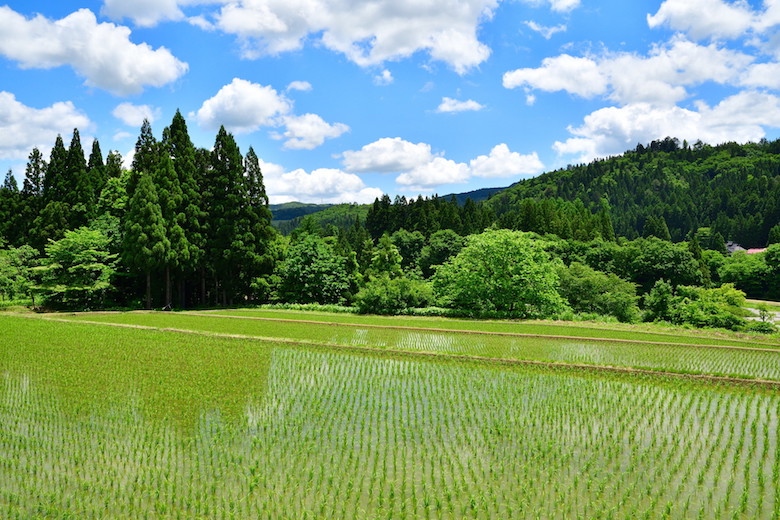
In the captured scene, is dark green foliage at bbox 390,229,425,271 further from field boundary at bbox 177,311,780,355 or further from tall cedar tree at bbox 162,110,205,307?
field boundary at bbox 177,311,780,355

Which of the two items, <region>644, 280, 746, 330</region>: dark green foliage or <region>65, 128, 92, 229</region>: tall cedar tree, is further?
<region>65, 128, 92, 229</region>: tall cedar tree

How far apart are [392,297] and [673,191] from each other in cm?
11351

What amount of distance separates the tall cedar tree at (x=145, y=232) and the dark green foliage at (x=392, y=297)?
11.6 metres

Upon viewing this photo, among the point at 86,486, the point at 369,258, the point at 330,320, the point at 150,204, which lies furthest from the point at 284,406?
the point at 369,258

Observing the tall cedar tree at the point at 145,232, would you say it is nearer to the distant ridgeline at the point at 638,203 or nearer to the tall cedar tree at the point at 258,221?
the tall cedar tree at the point at 258,221

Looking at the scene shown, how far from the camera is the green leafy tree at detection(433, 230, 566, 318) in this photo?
86.2 ft

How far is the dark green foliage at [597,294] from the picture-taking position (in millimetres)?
28198

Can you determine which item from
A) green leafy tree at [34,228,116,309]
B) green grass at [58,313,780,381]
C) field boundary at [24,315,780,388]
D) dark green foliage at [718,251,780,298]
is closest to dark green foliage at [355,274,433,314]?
green grass at [58,313,780,381]

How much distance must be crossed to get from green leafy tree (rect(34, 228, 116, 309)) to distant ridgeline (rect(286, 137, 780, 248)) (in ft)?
110

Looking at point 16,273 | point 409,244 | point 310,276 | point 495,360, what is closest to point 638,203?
point 409,244

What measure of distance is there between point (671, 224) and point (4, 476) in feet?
384

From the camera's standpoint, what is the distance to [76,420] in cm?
891

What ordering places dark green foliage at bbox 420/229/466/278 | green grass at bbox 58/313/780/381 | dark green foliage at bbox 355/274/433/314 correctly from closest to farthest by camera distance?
green grass at bbox 58/313/780/381 → dark green foliage at bbox 355/274/433/314 → dark green foliage at bbox 420/229/466/278

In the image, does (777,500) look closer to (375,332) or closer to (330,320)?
(375,332)
